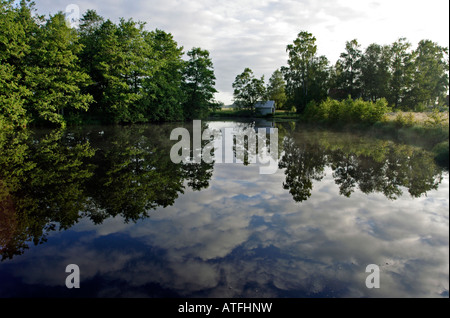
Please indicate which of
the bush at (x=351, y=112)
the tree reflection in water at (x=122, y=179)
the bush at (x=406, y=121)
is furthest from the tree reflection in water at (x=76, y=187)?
the bush at (x=351, y=112)

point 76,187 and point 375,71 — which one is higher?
Result: point 375,71

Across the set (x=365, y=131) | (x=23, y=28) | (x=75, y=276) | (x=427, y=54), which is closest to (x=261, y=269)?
(x=75, y=276)

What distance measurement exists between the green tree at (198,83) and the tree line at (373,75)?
1341 cm

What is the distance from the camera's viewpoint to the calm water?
3.36 meters

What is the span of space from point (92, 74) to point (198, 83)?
16.8 meters

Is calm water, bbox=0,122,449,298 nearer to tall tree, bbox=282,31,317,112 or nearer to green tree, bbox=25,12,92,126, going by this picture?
green tree, bbox=25,12,92,126

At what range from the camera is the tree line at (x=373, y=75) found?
40.1 m

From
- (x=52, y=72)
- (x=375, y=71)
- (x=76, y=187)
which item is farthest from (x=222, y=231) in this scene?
(x=375, y=71)

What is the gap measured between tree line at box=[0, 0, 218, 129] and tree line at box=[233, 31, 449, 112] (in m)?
15.1

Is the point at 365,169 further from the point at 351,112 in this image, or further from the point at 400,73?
the point at 400,73

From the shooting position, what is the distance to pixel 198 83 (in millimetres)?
45406

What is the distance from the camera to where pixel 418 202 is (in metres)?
6.45

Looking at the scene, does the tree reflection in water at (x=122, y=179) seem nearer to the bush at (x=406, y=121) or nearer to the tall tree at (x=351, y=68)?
the bush at (x=406, y=121)

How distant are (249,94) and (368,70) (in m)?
27.9
